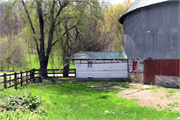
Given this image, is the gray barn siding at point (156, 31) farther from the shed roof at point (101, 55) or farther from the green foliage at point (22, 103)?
the green foliage at point (22, 103)

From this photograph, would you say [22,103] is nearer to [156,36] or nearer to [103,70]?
[103,70]

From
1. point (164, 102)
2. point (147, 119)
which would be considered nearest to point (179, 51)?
point (164, 102)

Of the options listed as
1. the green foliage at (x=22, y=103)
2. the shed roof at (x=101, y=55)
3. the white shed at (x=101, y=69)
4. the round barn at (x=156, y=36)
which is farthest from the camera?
the shed roof at (x=101, y=55)

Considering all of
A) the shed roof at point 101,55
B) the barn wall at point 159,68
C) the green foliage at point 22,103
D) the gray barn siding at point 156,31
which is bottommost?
the green foliage at point 22,103

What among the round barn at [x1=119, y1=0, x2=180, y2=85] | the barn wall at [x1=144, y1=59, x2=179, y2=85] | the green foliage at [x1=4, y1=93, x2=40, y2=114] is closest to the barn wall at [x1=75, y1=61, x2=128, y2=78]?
the round barn at [x1=119, y1=0, x2=180, y2=85]

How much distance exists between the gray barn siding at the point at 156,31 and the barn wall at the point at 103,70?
1832mm

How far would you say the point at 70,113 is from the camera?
6.68 meters

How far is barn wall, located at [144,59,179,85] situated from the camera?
13075 mm

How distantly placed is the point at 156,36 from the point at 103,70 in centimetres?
634

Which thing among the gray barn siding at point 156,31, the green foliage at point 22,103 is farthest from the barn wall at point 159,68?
the green foliage at point 22,103

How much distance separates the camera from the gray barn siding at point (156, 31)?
1309 cm

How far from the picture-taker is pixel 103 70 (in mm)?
17578

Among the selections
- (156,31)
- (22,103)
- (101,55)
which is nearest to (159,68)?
(156,31)

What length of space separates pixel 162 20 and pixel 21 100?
40.5 ft
